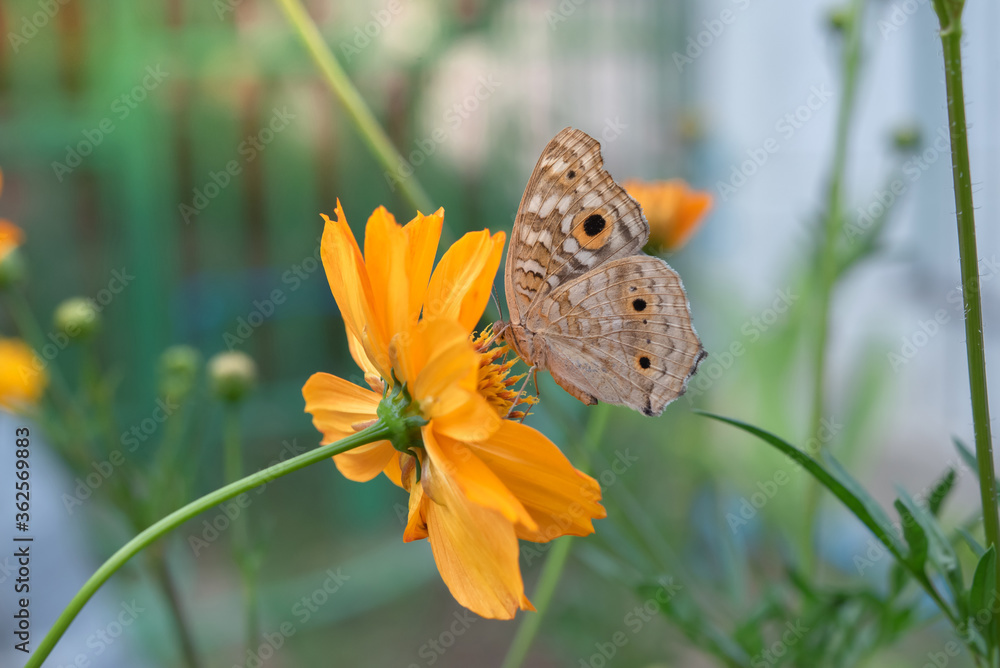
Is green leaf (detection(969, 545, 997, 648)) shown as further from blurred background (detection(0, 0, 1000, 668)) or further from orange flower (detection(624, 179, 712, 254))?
blurred background (detection(0, 0, 1000, 668))

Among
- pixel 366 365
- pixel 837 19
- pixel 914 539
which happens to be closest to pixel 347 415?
pixel 366 365

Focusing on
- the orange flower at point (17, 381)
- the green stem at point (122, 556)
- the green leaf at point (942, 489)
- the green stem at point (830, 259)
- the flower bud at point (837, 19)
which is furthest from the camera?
the flower bud at point (837, 19)

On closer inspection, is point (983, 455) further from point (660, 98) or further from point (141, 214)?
point (660, 98)

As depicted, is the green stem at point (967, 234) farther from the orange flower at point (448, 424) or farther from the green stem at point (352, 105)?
the green stem at point (352, 105)

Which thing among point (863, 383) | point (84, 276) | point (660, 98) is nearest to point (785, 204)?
point (660, 98)

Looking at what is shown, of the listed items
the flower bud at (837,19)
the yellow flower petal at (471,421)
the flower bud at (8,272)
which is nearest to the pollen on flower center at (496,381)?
the yellow flower petal at (471,421)

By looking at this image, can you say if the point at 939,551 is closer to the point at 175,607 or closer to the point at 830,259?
the point at 830,259
